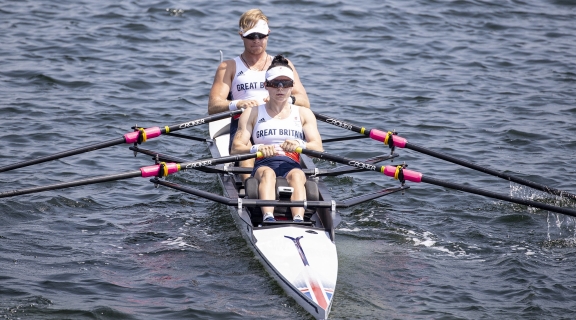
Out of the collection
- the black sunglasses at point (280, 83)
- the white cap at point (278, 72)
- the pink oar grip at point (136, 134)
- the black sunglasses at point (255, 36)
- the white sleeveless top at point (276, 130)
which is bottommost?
the pink oar grip at point (136, 134)

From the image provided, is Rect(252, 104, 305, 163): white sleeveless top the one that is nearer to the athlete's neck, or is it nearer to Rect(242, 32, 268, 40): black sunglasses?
the athlete's neck

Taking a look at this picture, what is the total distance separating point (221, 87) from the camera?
11.5m

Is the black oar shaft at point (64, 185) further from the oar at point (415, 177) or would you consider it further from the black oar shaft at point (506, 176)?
the black oar shaft at point (506, 176)

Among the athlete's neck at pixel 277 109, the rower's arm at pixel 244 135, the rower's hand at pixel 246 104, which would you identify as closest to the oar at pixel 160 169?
the rower's arm at pixel 244 135

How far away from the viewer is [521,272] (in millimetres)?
8891

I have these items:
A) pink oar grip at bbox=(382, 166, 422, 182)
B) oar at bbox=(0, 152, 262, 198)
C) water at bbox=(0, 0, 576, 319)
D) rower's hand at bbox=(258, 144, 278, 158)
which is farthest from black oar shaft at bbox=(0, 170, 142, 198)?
pink oar grip at bbox=(382, 166, 422, 182)

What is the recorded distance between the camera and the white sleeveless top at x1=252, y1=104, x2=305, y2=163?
31.6 feet

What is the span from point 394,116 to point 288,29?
6.17 meters

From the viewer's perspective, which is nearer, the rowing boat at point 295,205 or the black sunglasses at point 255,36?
the rowing boat at point 295,205

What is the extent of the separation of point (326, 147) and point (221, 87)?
264cm

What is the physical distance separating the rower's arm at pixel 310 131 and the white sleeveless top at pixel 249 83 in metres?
1.66

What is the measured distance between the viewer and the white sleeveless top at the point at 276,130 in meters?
9.63

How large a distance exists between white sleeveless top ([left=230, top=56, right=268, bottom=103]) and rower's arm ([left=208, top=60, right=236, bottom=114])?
11 cm

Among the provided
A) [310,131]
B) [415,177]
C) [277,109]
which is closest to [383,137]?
[310,131]
